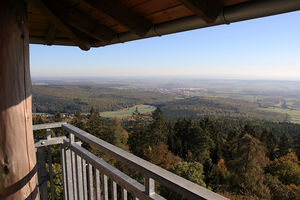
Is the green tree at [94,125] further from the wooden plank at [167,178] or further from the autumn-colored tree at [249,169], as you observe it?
the wooden plank at [167,178]

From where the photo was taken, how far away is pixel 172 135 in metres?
30.6

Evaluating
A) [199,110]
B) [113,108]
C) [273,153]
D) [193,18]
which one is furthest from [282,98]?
[193,18]

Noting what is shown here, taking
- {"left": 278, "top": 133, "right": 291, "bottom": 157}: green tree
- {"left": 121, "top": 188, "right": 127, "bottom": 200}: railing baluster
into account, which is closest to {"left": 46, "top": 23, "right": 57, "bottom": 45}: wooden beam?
{"left": 121, "top": 188, "right": 127, "bottom": 200}: railing baluster

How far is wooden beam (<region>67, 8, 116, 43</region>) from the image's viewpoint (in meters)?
1.53

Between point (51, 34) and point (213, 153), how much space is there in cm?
3014

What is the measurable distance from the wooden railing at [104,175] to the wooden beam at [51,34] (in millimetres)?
826

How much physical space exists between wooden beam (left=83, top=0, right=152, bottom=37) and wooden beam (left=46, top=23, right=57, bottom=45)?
0.67 meters

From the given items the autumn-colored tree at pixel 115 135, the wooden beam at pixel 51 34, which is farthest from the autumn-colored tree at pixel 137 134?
the wooden beam at pixel 51 34

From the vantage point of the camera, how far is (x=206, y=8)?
3.26 ft

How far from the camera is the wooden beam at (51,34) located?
1.78m

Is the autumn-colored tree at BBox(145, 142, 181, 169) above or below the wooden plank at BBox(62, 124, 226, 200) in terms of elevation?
below

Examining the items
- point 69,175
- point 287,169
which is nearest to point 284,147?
point 287,169

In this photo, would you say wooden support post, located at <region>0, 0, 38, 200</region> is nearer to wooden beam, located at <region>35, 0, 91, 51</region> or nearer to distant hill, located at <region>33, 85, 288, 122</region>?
wooden beam, located at <region>35, 0, 91, 51</region>

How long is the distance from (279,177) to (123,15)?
2970 centimetres
